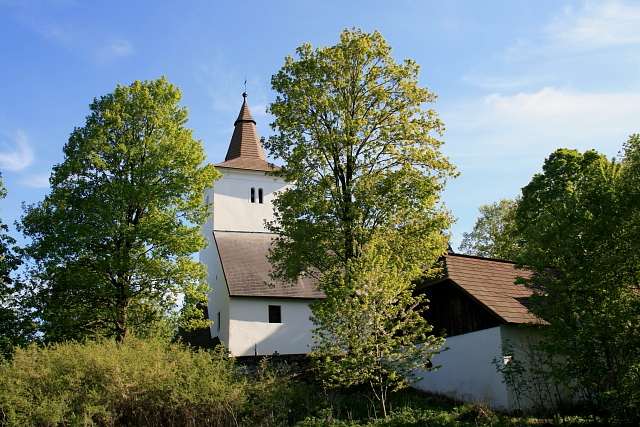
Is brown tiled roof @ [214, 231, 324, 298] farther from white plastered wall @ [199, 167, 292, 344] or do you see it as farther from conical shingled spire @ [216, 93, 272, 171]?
conical shingled spire @ [216, 93, 272, 171]

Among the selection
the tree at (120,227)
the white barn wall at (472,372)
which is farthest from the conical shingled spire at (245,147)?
the white barn wall at (472,372)

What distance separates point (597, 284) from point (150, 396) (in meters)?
10.3

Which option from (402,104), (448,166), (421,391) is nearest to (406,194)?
(448,166)

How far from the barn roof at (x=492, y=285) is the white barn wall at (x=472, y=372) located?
82cm

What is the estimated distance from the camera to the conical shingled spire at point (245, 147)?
34219 mm

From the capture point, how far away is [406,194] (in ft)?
56.0

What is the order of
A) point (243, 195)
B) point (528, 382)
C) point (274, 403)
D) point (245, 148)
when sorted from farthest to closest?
point (245, 148) → point (243, 195) → point (528, 382) → point (274, 403)

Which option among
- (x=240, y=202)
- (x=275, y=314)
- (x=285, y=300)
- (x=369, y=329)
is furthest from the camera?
(x=240, y=202)

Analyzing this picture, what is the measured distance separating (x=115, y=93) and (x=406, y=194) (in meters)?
10.4

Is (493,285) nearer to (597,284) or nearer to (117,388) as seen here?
(597,284)

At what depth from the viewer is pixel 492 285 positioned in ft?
62.4

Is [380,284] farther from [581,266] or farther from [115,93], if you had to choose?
[115,93]

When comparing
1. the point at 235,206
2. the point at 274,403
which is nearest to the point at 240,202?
the point at 235,206

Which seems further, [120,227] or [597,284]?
[120,227]
